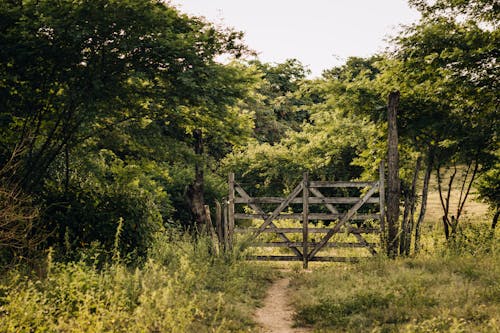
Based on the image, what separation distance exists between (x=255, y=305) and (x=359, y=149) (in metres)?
12.3

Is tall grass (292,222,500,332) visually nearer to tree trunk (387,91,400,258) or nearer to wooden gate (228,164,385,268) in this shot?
tree trunk (387,91,400,258)

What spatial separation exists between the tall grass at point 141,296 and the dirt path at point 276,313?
0.21 metres

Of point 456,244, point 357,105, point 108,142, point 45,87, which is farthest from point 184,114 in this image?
point 456,244

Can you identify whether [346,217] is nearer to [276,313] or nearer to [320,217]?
[320,217]

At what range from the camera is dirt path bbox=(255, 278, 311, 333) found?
24.0 ft

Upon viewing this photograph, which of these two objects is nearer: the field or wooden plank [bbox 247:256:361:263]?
the field

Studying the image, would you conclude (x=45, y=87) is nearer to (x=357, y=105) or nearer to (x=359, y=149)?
(x=357, y=105)

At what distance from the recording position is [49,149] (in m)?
10.3

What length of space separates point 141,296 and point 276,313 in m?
3.14

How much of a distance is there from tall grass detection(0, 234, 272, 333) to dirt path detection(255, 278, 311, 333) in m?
0.21

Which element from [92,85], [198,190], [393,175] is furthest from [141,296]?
[198,190]

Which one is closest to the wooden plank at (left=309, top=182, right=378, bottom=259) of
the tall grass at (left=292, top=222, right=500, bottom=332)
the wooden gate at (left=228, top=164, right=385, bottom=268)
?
the wooden gate at (left=228, top=164, right=385, bottom=268)

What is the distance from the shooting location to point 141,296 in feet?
19.2

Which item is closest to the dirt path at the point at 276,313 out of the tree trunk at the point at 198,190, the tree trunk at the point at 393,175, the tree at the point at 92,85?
the tree at the point at 92,85
